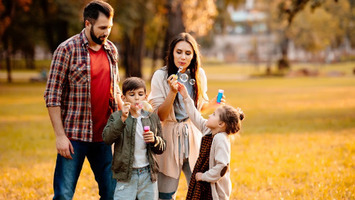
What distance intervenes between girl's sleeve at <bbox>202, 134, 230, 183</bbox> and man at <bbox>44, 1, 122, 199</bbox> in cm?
110

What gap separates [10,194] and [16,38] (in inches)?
1517

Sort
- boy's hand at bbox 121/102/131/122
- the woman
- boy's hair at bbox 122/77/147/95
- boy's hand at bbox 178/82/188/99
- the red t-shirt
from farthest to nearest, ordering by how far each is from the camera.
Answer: the woman → boy's hand at bbox 178/82/188/99 → the red t-shirt → boy's hair at bbox 122/77/147/95 → boy's hand at bbox 121/102/131/122

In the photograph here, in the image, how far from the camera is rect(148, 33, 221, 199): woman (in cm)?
447

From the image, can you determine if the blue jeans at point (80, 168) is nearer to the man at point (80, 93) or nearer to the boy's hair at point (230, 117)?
the man at point (80, 93)

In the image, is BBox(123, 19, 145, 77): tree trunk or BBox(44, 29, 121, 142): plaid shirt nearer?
BBox(44, 29, 121, 142): plaid shirt

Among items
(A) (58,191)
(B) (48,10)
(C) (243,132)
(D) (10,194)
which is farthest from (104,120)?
(B) (48,10)

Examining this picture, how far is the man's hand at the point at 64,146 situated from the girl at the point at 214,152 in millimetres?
1219

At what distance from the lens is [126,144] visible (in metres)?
4.13

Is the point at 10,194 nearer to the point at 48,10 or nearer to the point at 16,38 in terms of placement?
the point at 48,10

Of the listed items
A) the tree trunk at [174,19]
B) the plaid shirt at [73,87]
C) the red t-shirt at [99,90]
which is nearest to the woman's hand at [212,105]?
the red t-shirt at [99,90]

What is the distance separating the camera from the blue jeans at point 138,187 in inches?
163

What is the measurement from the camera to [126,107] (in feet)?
12.8

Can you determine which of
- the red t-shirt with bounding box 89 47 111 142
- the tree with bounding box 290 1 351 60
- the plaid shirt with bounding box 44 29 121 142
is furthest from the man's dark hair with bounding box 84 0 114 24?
the tree with bounding box 290 1 351 60

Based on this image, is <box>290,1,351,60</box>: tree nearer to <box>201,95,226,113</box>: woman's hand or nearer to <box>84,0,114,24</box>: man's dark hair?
<box>201,95,226,113</box>: woman's hand
